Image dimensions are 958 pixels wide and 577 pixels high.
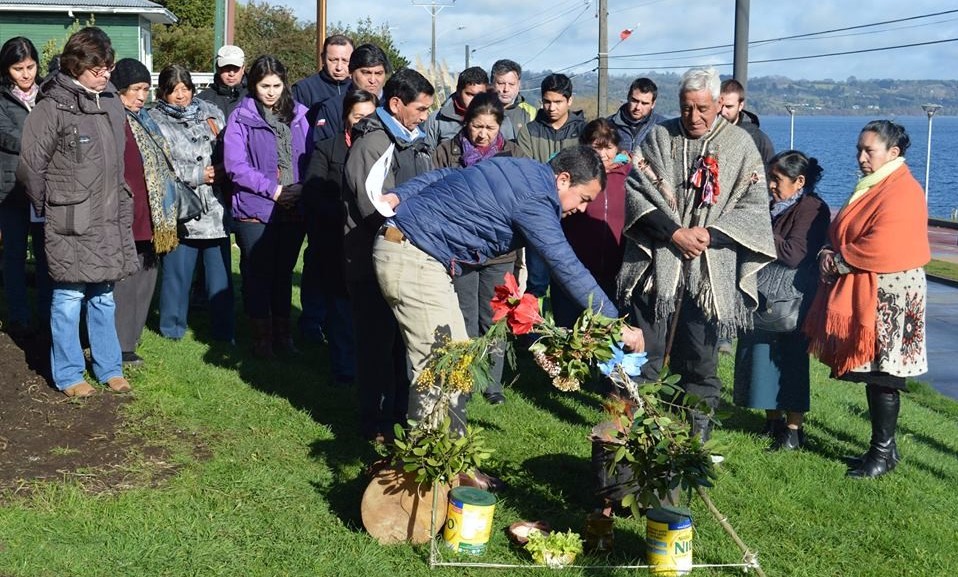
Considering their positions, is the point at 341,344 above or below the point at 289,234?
below

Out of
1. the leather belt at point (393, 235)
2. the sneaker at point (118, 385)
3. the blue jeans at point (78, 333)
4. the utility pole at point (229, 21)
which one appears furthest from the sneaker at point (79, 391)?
the utility pole at point (229, 21)

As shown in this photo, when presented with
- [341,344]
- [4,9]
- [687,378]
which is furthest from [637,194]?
[4,9]

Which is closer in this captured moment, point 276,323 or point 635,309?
point 635,309

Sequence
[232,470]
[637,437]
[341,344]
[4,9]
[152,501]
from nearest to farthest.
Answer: [637,437]
[152,501]
[232,470]
[341,344]
[4,9]

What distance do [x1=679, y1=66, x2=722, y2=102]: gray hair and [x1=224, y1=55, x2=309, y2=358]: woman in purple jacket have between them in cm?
309

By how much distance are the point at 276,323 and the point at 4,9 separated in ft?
110

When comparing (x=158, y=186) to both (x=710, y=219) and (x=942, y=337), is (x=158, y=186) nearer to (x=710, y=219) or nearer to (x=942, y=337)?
(x=710, y=219)

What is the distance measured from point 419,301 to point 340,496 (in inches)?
45.4

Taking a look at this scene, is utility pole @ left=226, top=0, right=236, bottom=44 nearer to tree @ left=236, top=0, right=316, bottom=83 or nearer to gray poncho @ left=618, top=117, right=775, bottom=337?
gray poncho @ left=618, top=117, right=775, bottom=337

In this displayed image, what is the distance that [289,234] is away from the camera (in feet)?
26.7

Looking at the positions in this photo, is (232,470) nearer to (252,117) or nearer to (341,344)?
(341,344)

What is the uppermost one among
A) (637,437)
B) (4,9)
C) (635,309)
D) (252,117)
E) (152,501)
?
(4,9)

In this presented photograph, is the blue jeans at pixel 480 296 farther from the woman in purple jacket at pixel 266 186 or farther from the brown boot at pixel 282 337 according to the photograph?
the brown boot at pixel 282 337

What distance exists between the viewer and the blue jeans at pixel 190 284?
27.0 feet
